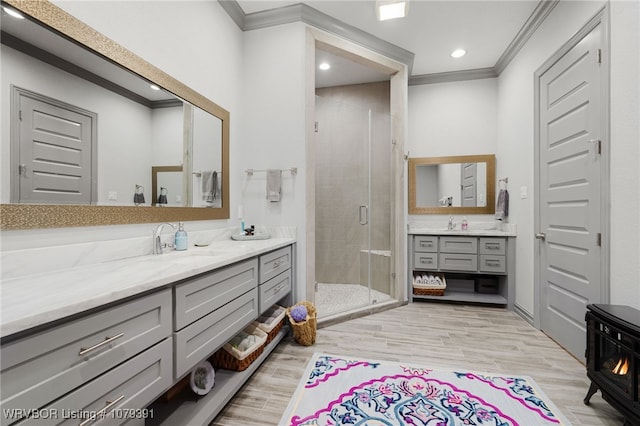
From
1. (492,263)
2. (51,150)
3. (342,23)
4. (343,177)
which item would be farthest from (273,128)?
(492,263)

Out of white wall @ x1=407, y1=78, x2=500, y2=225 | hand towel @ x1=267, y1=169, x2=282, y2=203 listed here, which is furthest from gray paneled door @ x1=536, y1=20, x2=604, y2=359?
hand towel @ x1=267, y1=169, x2=282, y2=203

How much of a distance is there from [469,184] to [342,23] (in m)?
2.52

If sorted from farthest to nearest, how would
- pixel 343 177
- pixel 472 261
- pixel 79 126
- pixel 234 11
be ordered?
1. pixel 343 177
2. pixel 472 261
3. pixel 234 11
4. pixel 79 126

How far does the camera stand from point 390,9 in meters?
2.31

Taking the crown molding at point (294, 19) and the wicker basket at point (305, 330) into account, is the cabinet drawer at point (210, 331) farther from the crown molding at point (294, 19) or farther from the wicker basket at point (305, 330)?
the crown molding at point (294, 19)

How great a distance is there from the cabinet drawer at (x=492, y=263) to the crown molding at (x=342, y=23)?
2308mm

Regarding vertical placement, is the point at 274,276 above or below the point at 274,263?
below

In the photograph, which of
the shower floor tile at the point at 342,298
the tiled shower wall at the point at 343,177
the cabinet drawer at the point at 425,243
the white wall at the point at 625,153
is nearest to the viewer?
Answer: the white wall at the point at 625,153

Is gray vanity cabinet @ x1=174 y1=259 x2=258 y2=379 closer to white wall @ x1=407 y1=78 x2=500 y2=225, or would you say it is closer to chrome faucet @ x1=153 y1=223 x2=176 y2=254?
chrome faucet @ x1=153 y1=223 x2=176 y2=254

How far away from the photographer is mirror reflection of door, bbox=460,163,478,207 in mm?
3721

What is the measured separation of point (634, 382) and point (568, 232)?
1183 mm

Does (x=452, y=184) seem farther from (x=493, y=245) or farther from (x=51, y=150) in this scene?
(x=51, y=150)

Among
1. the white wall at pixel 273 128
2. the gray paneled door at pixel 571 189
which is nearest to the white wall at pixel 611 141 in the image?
the gray paneled door at pixel 571 189

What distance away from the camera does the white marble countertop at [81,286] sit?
0.70m
